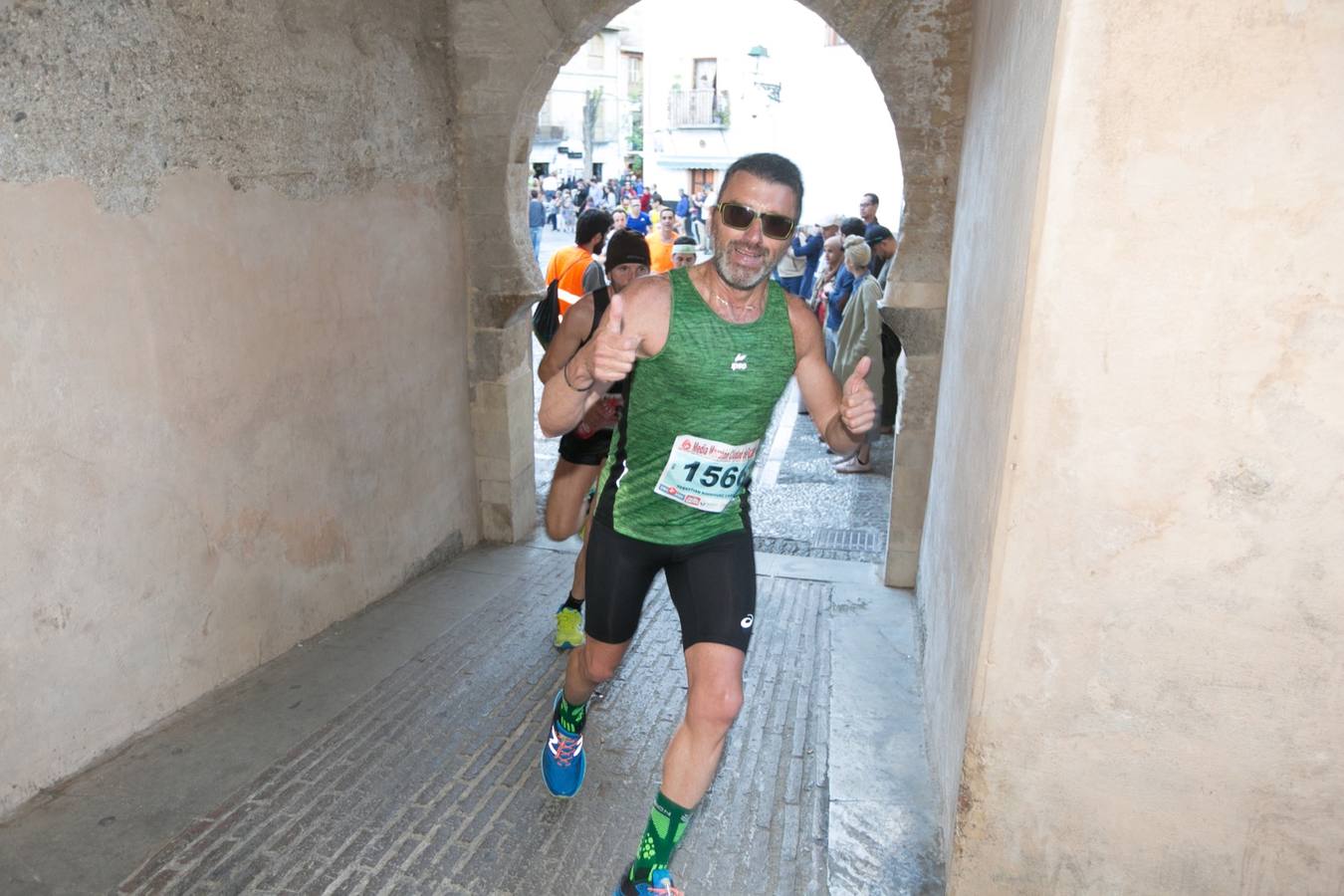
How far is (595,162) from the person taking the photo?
159ft

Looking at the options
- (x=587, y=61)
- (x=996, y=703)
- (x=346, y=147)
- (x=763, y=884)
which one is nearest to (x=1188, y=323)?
(x=996, y=703)

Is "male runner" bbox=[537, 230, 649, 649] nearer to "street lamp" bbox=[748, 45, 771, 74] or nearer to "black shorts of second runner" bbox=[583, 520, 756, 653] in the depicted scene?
"black shorts of second runner" bbox=[583, 520, 756, 653]

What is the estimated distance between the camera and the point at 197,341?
369cm

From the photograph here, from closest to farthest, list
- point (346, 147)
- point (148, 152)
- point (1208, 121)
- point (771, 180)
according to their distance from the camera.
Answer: point (1208, 121) → point (771, 180) → point (148, 152) → point (346, 147)

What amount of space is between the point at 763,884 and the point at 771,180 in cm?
198

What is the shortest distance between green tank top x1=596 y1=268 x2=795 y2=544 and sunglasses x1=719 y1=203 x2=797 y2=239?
0.22m

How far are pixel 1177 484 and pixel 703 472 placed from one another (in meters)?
1.16

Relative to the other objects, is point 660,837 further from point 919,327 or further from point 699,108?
point 699,108

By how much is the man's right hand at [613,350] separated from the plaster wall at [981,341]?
93 centimetres

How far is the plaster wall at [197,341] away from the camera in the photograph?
3.07 meters

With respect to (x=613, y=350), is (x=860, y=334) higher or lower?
lower

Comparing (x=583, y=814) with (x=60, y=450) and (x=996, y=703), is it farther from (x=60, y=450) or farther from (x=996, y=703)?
(x=60, y=450)

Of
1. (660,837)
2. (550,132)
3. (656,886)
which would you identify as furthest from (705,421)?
(550,132)

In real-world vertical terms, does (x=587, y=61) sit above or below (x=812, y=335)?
above
